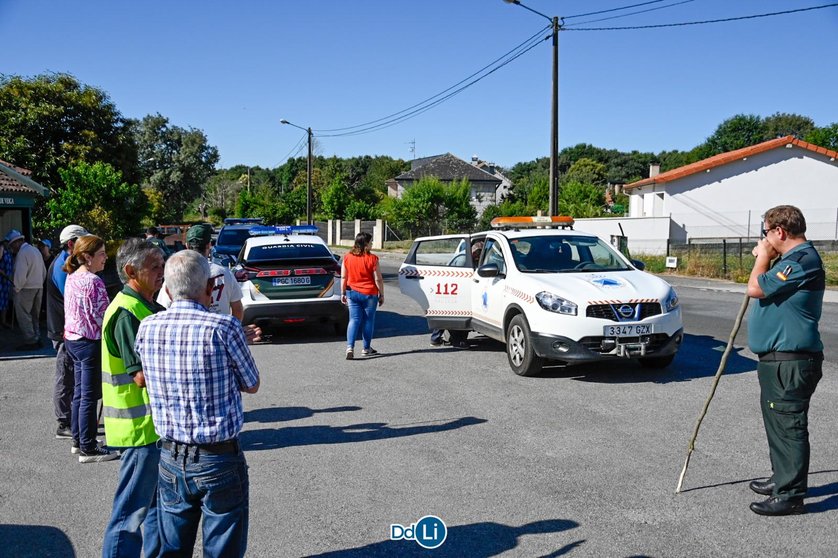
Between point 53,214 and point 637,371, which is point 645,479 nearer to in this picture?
point 637,371

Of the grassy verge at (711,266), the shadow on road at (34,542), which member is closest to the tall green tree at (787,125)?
the grassy verge at (711,266)

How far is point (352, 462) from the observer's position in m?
5.63

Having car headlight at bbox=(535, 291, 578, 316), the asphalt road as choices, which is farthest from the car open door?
car headlight at bbox=(535, 291, 578, 316)

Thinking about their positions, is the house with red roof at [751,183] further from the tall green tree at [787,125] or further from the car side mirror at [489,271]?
the tall green tree at [787,125]

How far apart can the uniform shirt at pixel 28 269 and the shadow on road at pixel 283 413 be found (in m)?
5.65

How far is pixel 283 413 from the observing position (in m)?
7.13

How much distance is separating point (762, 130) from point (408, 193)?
52516mm

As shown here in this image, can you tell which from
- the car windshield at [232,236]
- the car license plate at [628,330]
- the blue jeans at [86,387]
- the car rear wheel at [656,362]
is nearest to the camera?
the blue jeans at [86,387]

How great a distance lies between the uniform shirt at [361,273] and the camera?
9.80 m

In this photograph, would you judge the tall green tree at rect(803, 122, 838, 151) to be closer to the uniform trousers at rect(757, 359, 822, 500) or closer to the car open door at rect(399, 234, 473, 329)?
the car open door at rect(399, 234, 473, 329)

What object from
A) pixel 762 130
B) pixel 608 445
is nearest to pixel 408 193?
pixel 608 445

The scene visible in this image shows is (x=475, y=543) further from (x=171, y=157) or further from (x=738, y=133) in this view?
(x=738, y=133)

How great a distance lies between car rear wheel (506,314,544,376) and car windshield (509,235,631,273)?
2.58 feet

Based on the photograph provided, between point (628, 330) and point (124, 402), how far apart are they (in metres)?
5.75
